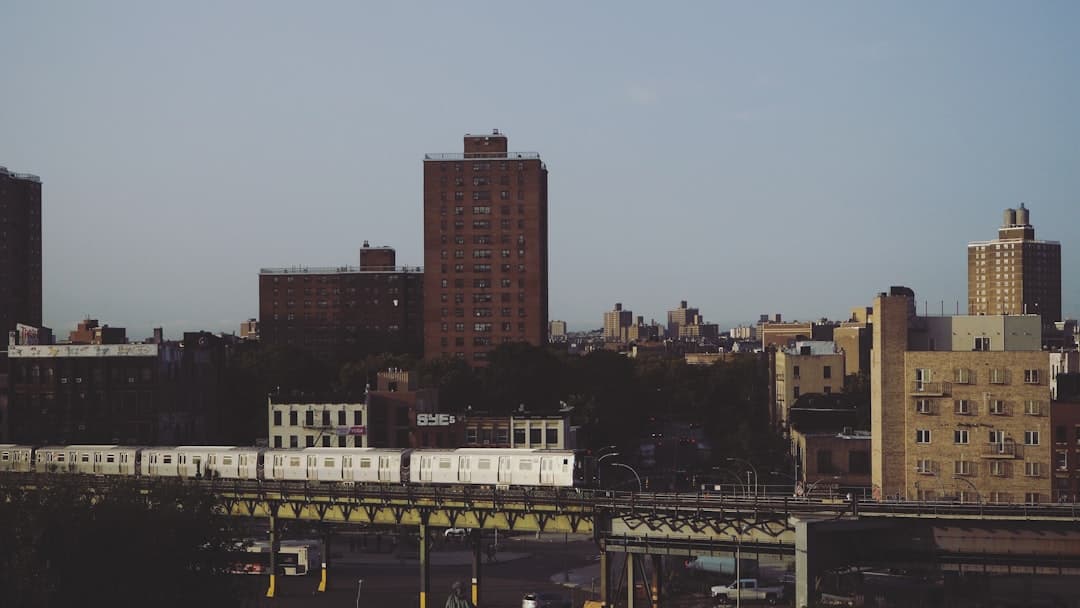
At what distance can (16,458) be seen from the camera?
140 m

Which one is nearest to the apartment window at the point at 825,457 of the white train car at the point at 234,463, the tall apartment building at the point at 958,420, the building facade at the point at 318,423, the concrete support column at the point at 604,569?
the tall apartment building at the point at 958,420

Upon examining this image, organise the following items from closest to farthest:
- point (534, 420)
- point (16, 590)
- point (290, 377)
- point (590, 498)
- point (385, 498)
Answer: point (16, 590) < point (590, 498) < point (385, 498) < point (534, 420) < point (290, 377)

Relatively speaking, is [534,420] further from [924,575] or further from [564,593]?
[924,575]

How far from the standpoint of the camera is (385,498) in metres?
103

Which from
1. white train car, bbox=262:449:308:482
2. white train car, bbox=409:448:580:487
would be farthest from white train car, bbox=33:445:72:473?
white train car, bbox=409:448:580:487

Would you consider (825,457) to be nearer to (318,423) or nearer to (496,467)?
(496,467)

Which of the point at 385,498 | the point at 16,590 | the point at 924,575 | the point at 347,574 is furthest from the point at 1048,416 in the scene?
the point at 16,590

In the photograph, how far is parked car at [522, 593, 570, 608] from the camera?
325 feet

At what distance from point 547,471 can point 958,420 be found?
100ft

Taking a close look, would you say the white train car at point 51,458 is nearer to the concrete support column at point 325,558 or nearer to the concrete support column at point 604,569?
Answer: the concrete support column at point 325,558

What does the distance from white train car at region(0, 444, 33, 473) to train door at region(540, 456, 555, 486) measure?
56.8m

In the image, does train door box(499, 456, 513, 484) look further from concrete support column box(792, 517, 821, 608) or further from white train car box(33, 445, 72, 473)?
white train car box(33, 445, 72, 473)

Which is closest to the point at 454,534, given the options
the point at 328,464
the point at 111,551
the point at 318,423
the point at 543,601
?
Answer: the point at 318,423

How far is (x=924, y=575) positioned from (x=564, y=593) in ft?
90.2
